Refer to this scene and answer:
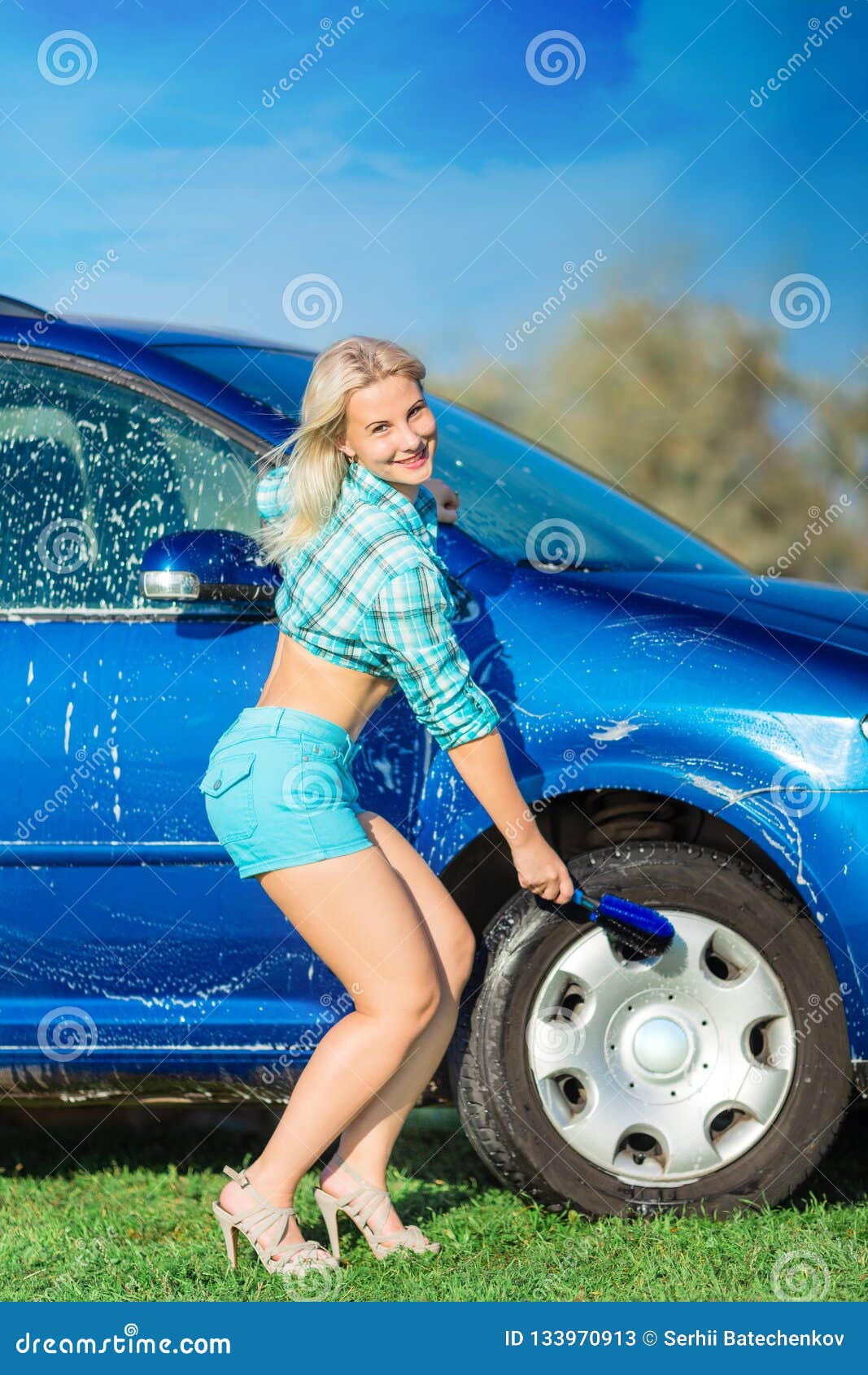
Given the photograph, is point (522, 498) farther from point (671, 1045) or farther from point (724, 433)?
point (724, 433)

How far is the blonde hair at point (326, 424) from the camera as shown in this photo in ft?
8.41

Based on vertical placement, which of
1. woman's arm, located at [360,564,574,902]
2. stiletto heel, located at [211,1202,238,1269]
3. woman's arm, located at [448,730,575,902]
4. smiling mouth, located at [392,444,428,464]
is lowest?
stiletto heel, located at [211,1202,238,1269]

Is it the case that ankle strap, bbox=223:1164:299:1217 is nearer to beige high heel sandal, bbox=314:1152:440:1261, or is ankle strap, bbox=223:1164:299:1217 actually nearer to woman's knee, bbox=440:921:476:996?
beige high heel sandal, bbox=314:1152:440:1261

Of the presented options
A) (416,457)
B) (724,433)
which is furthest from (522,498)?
(724,433)

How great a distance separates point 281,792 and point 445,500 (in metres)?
0.73

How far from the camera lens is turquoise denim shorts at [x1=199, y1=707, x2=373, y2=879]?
98.8 inches

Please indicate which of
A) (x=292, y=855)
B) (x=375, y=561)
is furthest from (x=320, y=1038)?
(x=375, y=561)

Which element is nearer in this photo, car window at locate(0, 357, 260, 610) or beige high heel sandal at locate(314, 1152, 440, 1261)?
beige high heel sandal at locate(314, 1152, 440, 1261)

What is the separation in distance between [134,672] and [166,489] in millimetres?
379

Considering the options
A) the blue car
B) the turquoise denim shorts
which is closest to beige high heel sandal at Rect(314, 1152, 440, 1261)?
the blue car

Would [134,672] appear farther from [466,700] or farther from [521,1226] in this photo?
[521,1226]

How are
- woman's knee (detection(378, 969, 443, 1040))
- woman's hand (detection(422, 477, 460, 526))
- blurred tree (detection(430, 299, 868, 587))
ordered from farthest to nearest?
blurred tree (detection(430, 299, 868, 587)) → woman's hand (detection(422, 477, 460, 526)) → woman's knee (detection(378, 969, 443, 1040))

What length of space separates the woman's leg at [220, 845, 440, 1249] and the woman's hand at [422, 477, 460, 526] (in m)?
0.70

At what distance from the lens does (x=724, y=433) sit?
541 inches
